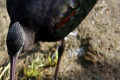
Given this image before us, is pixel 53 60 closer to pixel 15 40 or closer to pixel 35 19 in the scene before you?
pixel 35 19

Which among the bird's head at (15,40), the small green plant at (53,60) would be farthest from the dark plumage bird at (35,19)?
the small green plant at (53,60)

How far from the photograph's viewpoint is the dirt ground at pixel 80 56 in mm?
3254

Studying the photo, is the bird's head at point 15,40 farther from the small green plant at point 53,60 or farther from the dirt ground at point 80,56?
the small green plant at point 53,60

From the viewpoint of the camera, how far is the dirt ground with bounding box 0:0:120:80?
3254 millimetres

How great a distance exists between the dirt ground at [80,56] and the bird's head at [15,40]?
25.4 inches

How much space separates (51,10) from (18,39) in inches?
19.2

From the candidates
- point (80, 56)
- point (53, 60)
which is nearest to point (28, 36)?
point (53, 60)

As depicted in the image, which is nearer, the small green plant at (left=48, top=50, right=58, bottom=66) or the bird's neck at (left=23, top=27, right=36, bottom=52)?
the bird's neck at (left=23, top=27, right=36, bottom=52)

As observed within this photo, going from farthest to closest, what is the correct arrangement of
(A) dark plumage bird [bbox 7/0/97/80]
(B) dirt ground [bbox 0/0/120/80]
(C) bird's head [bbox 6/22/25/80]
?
1. (B) dirt ground [bbox 0/0/120/80]
2. (A) dark plumage bird [bbox 7/0/97/80]
3. (C) bird's head [bbox 6/22/25/80]

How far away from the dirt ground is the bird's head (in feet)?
2.12

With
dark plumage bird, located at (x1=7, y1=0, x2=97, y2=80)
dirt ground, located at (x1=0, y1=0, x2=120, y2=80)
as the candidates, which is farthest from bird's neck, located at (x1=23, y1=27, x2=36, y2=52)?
dirt ground, located at (x1=0, y1=0, x2=120, y2=80)

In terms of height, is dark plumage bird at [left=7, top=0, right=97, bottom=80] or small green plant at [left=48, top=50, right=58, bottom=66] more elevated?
dark plumage bird at [left=7, top=0, right=97, bottom=80]

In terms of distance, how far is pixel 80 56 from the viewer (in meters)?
3.41

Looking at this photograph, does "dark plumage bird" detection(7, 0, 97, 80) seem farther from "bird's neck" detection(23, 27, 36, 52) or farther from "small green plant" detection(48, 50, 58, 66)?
"small green plant" detection(48, 50, 58, 66)
